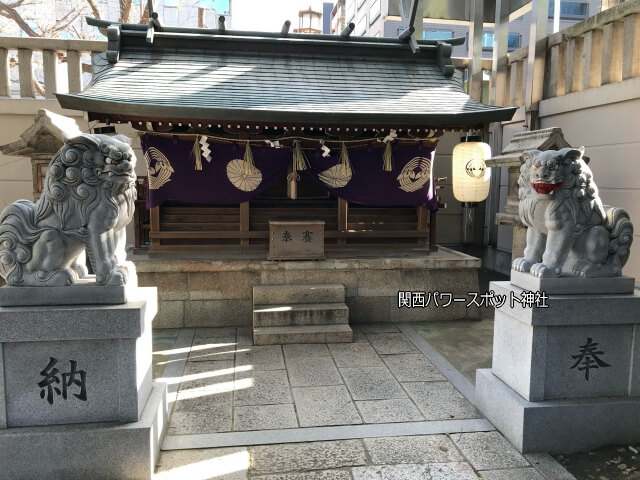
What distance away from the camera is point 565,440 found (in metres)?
4.09

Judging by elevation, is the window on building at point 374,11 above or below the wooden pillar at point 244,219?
above

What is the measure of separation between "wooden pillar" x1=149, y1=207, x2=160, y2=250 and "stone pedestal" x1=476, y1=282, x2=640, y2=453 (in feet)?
20.8

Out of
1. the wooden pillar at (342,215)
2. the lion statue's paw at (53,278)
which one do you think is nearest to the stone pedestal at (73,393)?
the lion statue's paw at (53,278)

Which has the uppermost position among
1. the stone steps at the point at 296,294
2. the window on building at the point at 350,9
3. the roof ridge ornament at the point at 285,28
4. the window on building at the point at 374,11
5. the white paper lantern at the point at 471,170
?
the window on building at the point at 350,9

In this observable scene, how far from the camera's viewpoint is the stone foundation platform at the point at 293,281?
762 centimetres

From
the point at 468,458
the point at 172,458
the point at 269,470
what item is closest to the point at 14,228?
the point at 172,458

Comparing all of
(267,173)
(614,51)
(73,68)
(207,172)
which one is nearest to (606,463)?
(267,173)

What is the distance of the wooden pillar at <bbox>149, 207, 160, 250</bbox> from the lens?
27.2 ft

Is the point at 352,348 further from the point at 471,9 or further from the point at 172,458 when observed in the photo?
the point at 471,9

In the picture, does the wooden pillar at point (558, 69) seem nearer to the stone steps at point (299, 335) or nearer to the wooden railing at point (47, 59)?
the stone steps at point (299, 335)

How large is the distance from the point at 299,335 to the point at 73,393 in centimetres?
365

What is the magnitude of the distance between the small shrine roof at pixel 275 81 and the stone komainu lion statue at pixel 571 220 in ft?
12.0

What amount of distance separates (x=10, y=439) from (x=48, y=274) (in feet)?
4.15

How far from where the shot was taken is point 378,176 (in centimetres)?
870
